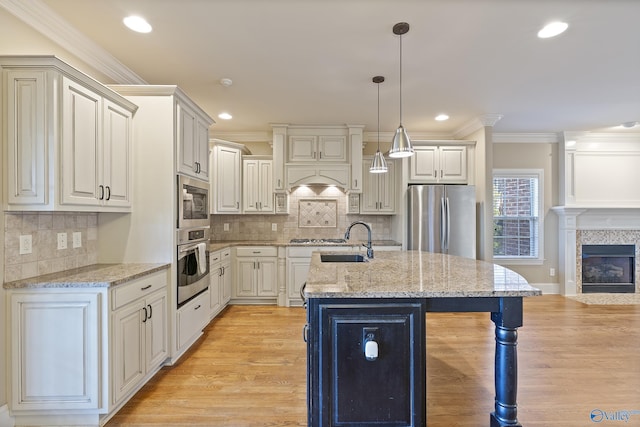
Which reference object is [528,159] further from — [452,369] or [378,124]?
[452,369]

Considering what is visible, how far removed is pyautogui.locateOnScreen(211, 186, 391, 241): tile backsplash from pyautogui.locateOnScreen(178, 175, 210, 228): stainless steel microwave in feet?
5.60

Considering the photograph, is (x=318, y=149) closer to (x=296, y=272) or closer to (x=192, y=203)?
(x=296, y=272)

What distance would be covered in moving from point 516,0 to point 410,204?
262 cm

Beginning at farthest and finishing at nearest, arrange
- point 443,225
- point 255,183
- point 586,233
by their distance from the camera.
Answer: point 586,233 < point 255,183 < point 443,225

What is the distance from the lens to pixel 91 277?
2.00 m

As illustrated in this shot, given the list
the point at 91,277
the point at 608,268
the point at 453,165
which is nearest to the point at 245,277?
the point at 91,277

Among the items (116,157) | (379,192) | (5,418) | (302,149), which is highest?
(302,149)

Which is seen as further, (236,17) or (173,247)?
(173,247)

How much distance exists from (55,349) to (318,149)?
3.65 m

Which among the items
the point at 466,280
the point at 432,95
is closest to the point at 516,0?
the point at 432,95

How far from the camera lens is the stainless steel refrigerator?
13.7ft

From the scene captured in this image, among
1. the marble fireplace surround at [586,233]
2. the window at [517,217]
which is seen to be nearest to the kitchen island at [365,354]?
the window at [517,217]

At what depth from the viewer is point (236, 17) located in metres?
2.12

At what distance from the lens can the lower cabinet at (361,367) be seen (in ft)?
5.12
